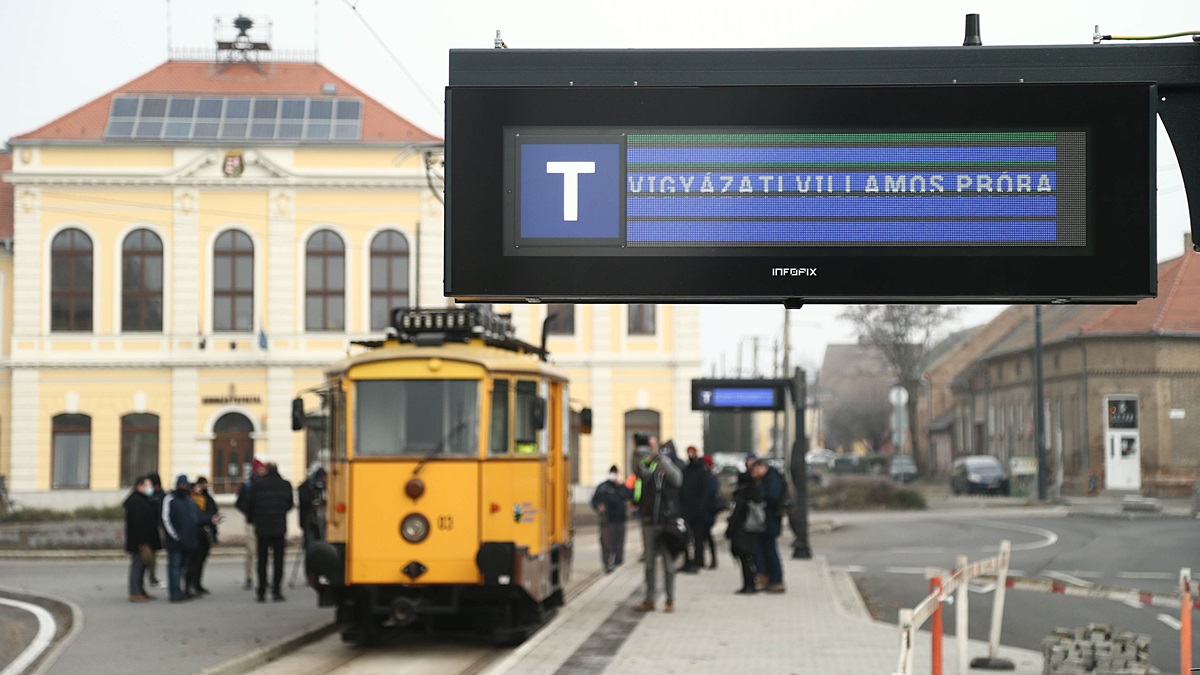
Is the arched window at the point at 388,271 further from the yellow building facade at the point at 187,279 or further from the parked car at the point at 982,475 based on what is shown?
the parked car at the point at 982,475

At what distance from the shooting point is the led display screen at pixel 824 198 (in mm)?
6840

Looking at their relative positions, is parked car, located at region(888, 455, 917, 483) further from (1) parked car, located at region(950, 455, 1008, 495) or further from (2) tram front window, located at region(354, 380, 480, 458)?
(2) tram front window, located at region(354, 380, 480, 458)

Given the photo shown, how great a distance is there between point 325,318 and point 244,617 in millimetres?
33063

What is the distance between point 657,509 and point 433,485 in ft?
11.6

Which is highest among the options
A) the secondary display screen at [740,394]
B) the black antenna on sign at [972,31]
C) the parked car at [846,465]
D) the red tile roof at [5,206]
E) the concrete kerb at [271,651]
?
the red tile roof at [5,206]

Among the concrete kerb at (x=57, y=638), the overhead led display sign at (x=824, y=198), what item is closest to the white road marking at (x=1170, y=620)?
the overhead led display sign at (x=824, y=198)

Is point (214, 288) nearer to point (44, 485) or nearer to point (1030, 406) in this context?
point (44, 485)

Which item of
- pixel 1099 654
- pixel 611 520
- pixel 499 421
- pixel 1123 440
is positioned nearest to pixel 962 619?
pixel 1099 654

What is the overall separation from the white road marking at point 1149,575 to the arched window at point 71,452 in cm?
3461

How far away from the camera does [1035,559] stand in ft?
89.6

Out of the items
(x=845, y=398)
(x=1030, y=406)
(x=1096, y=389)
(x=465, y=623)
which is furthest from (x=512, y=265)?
(x=845, y=398)

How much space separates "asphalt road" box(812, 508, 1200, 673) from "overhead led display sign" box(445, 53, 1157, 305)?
26.7ft

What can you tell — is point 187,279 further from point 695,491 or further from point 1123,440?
point 1123,440

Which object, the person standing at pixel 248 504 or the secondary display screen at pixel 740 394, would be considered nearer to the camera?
the person standing at pixel 248 504
